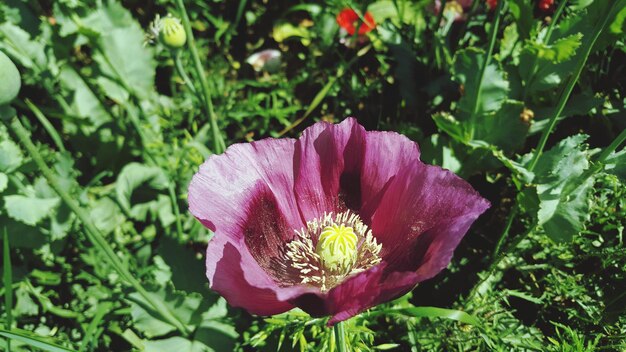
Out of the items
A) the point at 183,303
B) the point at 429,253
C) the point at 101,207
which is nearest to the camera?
the point at 429,253

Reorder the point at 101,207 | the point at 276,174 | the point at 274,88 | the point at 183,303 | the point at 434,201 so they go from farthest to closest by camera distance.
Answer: the point at 274,88 < the point at 101,207 < the point at 183,303 < the point at 276,174 < the point at 434,201

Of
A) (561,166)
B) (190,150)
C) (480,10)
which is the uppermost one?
(480,10)

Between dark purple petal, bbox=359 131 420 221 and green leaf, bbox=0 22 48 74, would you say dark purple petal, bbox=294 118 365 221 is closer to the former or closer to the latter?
dark purple petal, bbox=359 131 420 221

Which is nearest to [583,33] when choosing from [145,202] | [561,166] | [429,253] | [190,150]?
[561,166]

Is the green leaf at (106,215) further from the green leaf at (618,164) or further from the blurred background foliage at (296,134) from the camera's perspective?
the green leaf at (618,164)

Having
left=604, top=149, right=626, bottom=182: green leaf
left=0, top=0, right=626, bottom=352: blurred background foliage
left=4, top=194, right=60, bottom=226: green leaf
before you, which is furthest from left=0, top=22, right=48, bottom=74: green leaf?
left=604, top=149, right=626, bottom=182: green leaf

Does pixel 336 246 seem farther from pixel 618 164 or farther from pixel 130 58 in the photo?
pixel 130 58

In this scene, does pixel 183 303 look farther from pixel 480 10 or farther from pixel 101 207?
pixel 480 10
